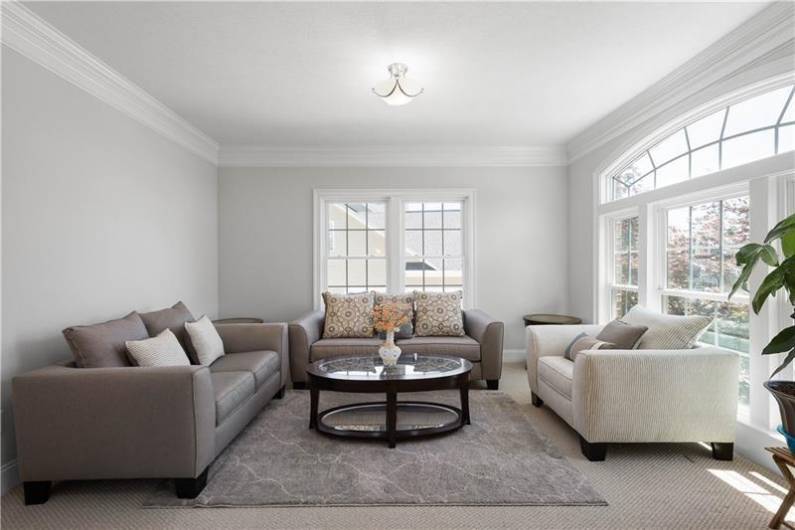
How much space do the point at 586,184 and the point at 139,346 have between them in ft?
15.0

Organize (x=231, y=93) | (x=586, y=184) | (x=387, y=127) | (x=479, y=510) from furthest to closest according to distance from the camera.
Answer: (x=586, y=184)
(x=387, y=127)
(x=231, y=93)
(x=479, y=510)

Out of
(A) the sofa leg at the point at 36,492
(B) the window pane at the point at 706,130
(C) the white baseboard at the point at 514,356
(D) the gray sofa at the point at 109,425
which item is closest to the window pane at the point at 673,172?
(B) the window pane at the point at 706,130

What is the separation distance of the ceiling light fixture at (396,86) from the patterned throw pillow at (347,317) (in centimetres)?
226

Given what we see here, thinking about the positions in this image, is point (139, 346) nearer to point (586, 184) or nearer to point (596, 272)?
point (596, 272)

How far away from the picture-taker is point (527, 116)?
4328 mm

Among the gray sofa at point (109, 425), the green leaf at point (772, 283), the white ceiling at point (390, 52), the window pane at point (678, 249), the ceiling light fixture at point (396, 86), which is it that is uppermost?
the white ceiling at point (390, 52)

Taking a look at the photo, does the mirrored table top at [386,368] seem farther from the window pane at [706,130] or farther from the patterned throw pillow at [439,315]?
the window pane at [706,130]

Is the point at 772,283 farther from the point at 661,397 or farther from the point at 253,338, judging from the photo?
the point at 253,338

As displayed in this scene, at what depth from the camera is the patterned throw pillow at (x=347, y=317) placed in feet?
15.3

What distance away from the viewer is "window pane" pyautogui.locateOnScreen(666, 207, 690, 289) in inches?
139

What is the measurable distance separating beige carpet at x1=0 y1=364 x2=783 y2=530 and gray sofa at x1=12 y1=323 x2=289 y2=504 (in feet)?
0.49

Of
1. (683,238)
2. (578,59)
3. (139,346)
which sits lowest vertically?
(139,346)

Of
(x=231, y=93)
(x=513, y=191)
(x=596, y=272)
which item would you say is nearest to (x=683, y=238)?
(x=596, y=272)

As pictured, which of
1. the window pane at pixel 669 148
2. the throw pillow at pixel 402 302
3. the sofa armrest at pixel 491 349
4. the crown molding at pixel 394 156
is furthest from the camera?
the crown molding at pixel 394 156
